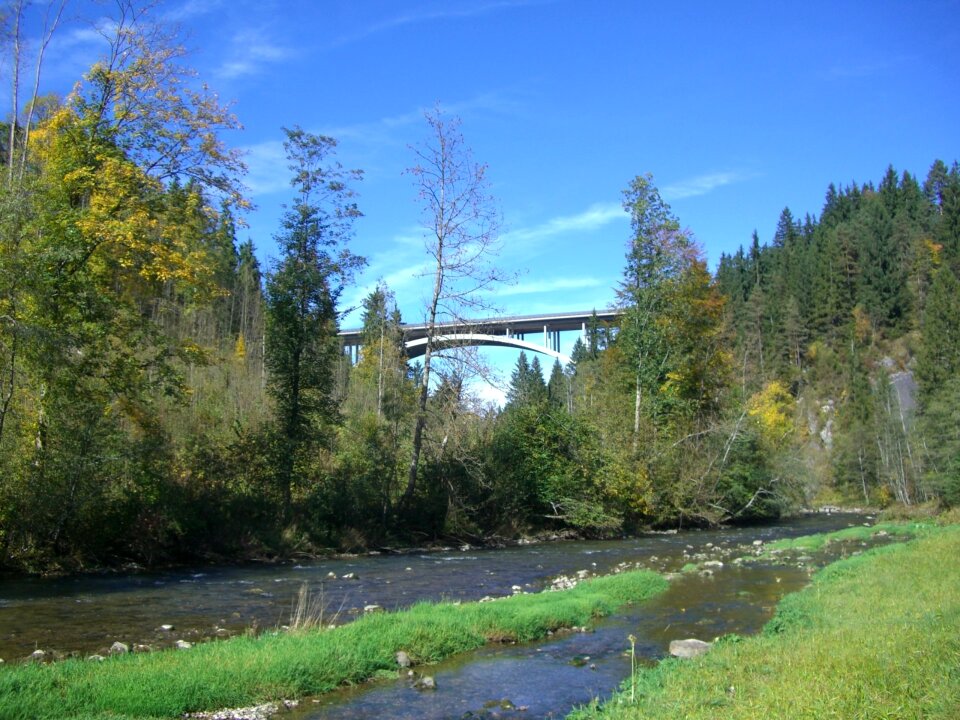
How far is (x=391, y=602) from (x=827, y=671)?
10071 millimetres

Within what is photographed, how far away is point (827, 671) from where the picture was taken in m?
7.20

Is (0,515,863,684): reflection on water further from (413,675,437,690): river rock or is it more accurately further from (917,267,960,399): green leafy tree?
(917,267,960,399): green leafy tree

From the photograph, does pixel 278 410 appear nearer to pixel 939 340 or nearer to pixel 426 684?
pixel 426 684

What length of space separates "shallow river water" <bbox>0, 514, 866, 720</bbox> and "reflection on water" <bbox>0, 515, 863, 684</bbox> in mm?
32

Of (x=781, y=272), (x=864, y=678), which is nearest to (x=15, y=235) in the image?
(x=864, y=678)

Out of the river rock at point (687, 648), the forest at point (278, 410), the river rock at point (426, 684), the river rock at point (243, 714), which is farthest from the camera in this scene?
the forest at point (278, 410)

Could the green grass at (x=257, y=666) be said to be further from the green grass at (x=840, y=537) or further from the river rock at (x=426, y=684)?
the green grass at (x=840, y=537)

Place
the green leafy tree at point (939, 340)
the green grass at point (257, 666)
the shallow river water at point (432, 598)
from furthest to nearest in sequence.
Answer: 1. the green leafy tree at point (939, 340)
2. the shallow river water at point (432, 598)
3. the green grass at point (257, 666)

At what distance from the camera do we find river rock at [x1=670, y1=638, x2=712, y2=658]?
1030 centimetres

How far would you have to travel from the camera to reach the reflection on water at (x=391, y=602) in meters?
10.4

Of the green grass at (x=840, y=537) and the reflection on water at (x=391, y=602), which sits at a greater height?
the reflection on water at (x=391, y=602)

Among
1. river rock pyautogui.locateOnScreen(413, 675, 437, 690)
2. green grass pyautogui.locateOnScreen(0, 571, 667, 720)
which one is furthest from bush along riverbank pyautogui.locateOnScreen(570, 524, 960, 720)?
green grass pyautogui.locateOnScreen(0, 571, 667, 720)

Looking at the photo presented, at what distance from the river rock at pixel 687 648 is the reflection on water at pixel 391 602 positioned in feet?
1.56

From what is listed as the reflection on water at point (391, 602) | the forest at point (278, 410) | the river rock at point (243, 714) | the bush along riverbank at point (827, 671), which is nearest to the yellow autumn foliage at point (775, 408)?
the forest at point (278, 410)
